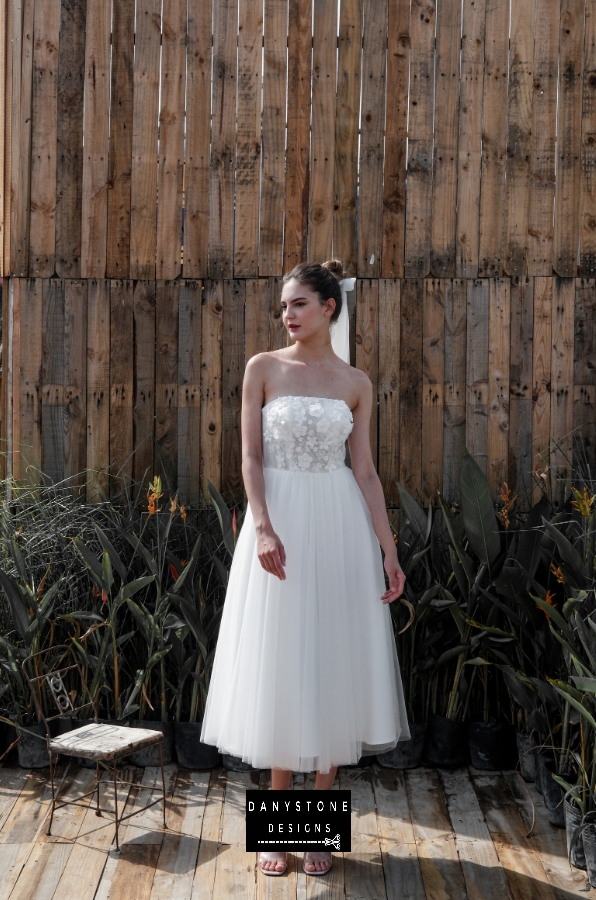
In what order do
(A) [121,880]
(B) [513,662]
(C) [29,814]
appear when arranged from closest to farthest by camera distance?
1. (A) [121,880]
2. (C) [29,814]
3. (B) [513,662]

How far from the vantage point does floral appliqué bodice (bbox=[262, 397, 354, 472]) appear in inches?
90.8

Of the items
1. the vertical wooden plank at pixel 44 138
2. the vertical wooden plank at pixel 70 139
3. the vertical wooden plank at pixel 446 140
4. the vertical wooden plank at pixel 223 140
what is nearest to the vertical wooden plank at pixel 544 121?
the vertical wooden plank at pixel 446 140

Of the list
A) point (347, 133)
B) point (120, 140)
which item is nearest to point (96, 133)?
point (120, 140)

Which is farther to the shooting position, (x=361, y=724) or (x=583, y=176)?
(x=583, y=176)

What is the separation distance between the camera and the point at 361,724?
231cm

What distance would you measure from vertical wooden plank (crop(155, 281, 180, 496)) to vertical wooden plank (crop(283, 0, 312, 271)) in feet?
1.81

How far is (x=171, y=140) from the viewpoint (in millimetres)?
3412

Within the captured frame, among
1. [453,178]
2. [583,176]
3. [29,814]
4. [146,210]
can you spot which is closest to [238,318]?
[146,210]

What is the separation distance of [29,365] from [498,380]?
2110 mm

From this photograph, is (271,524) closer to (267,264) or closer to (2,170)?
(267,264)

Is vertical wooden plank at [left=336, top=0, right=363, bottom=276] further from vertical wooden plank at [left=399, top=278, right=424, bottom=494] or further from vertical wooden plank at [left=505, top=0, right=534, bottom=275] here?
vertical wooden plank at [left=505, top=0, right=534, bottom=275]

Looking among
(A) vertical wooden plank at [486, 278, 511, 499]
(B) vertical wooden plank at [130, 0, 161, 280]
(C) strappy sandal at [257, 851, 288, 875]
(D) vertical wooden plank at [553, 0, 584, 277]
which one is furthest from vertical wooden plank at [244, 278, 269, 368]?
(C) strappy sandal at [257, 851, 288, 875]

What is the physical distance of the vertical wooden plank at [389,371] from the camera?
3.45 meters

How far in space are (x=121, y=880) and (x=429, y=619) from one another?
1.41 m
